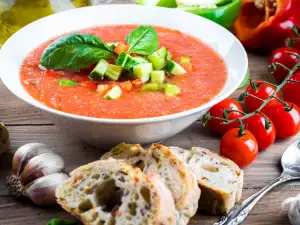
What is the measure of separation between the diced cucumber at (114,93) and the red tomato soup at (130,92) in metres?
0.03

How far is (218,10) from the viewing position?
507cm

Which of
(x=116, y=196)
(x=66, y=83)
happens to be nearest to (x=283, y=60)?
(x=66, y=83)

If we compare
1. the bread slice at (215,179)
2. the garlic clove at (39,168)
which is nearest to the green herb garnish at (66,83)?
the garlic clove at (39,168)

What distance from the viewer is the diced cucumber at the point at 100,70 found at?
368cm

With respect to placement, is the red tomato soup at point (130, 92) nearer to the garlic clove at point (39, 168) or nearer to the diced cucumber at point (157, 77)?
the diced cucumber at point (157, 77)

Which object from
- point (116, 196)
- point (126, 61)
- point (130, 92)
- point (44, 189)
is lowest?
point (44, 189)

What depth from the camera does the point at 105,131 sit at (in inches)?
130

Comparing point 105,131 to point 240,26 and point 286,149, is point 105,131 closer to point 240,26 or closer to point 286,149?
point 286,149

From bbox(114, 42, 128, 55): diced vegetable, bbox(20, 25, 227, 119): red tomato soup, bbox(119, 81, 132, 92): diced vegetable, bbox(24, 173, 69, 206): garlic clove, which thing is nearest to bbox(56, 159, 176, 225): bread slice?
bbox(24, 173, 69, 206): garlic clove

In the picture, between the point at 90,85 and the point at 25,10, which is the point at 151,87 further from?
the point at 25,10

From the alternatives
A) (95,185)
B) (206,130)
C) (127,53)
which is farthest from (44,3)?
(95,185)

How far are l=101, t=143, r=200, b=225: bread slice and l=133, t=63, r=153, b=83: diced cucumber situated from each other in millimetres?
707

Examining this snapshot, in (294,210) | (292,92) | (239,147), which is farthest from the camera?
(292,92)

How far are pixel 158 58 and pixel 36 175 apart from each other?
4.07 ft
